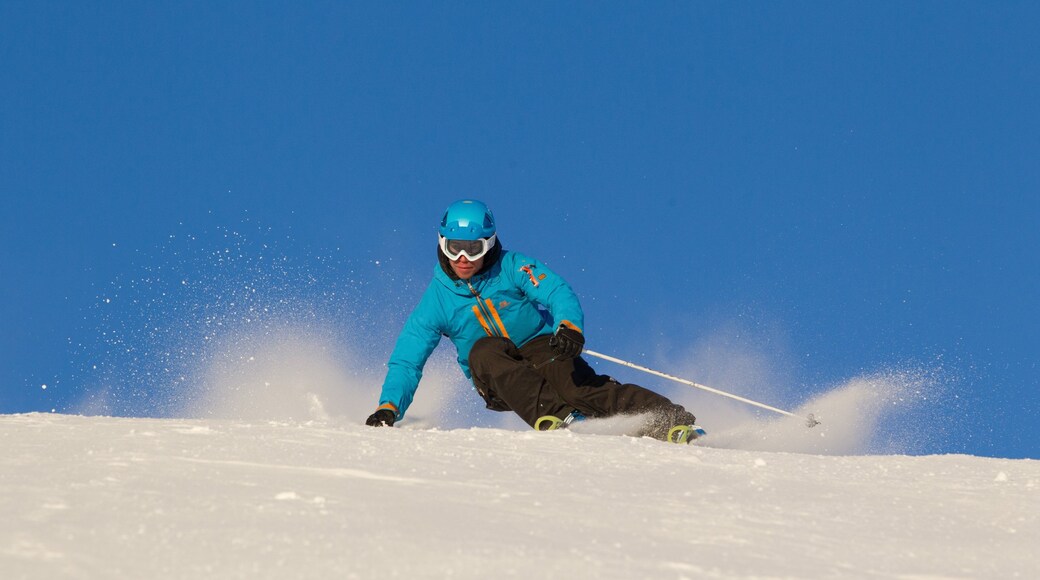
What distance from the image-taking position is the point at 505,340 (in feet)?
22.5

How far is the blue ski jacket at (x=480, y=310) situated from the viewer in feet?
22.6

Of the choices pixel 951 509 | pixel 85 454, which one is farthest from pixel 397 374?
pixel 951 509

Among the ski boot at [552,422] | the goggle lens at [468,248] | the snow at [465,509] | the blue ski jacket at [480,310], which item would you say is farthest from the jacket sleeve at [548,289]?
the snow at [465,509]

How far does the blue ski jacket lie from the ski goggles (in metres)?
0.15

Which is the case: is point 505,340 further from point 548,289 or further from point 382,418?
point 382,418

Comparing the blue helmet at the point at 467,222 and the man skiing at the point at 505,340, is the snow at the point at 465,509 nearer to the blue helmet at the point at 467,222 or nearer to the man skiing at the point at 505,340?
the man skiing at the point at 505,340

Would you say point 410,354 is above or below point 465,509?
above

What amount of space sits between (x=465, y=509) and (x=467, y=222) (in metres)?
3.68

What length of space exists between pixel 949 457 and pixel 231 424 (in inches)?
129

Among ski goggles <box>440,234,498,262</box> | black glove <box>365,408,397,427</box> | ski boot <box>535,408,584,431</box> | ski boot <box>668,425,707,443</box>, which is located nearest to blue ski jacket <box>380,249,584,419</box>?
ski goggles <box>440,234,498,262</box>

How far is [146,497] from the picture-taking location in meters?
3.23

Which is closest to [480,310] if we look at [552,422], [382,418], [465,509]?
[552,422]

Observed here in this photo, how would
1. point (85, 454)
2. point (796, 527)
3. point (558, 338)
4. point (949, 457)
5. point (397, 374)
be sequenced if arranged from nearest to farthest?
point (796, 527)
point (85, 454)
point (949, 457)
point (558, 338)
point (397, 374)

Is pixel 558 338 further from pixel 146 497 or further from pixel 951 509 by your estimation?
pixel 146 497
